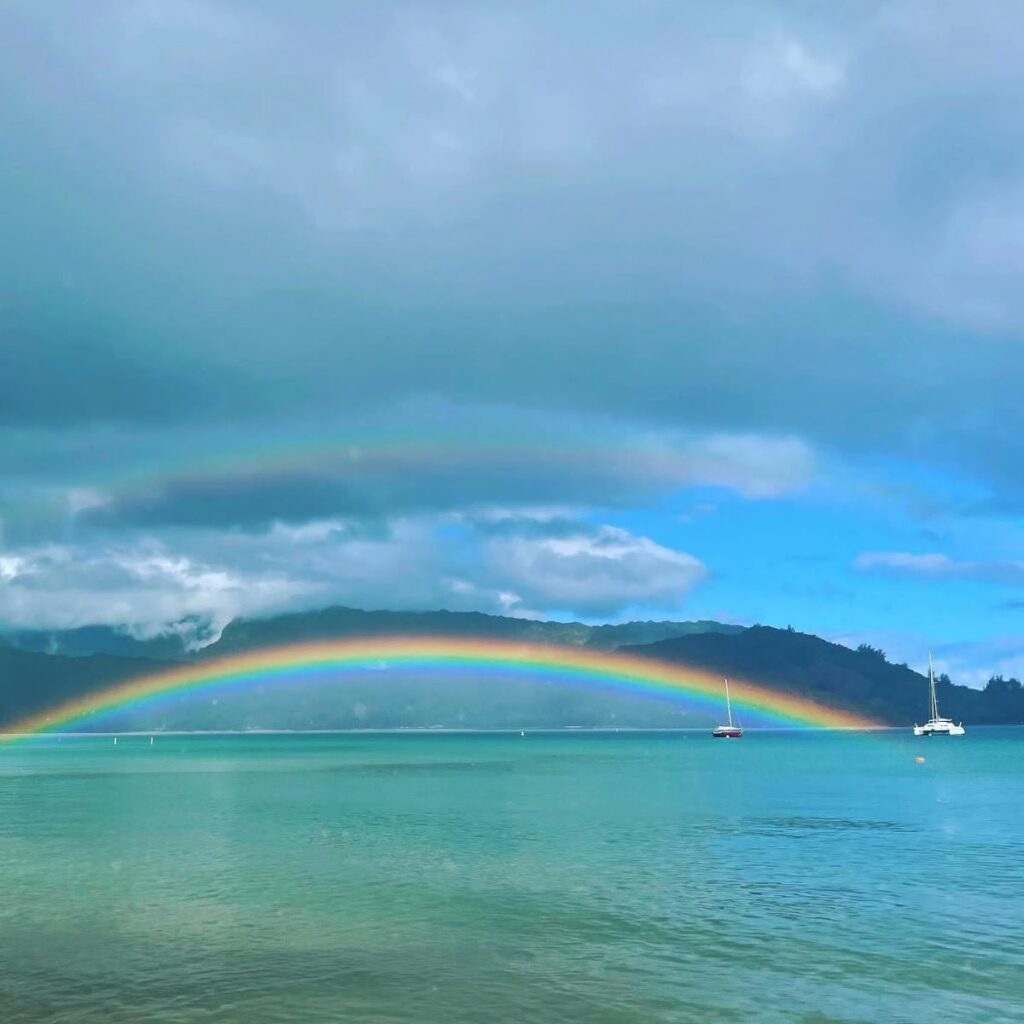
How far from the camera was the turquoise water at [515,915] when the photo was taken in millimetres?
28734

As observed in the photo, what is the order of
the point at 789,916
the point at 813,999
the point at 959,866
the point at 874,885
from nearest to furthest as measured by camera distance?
the point at 813,999 → the point at 789,916 → the point at 874,885 → the point at 959,866

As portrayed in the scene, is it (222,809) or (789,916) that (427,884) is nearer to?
(789,916)

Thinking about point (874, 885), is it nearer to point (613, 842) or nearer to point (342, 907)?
point (613, 842)

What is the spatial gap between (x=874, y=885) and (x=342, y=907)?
2509 cm

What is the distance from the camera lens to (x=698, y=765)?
181 m

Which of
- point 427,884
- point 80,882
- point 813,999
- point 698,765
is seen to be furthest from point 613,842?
point 698,765

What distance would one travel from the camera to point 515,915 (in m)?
41.1

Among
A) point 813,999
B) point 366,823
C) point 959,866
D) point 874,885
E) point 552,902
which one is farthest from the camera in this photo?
point 366,823

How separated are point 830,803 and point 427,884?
58.9 m

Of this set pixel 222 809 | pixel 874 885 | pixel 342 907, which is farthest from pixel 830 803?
pixel 342 907

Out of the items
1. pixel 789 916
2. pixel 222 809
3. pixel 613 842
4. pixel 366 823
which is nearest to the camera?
pixel 789 916

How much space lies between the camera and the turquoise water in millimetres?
28734

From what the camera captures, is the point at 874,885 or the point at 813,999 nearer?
the point at 813,999

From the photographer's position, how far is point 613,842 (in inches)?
2522
